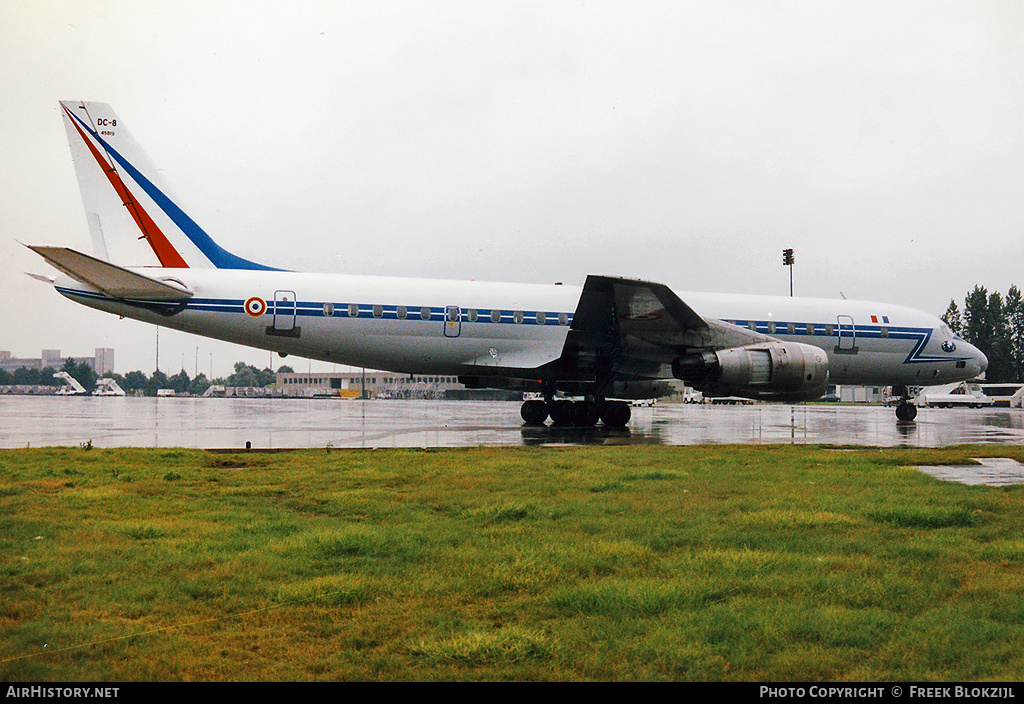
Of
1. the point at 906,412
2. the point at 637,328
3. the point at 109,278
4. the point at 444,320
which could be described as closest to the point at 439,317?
the point at 444,320

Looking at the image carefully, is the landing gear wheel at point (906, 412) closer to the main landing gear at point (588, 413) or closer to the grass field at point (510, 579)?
the main landing gear at point (588, 413)

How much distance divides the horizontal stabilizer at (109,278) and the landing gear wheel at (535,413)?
911 centimetres

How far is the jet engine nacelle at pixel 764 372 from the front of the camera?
1472 cm

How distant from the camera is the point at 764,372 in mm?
14773

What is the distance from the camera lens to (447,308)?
695 inches

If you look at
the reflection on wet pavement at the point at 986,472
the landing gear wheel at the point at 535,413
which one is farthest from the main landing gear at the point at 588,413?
the reflection on wet pavement at the point at 986,472

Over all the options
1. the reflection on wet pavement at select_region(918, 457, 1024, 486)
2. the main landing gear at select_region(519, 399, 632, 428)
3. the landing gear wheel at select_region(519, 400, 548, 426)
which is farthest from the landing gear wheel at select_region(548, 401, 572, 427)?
the reflection on wet pavement at select_region(918, 457, 1024, 486)

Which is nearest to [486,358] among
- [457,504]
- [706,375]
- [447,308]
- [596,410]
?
[447,308]

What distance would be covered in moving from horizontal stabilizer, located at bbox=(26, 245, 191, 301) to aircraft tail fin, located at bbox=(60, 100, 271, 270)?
3.99 ft

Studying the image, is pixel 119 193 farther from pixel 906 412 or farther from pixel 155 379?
pixel 155 379

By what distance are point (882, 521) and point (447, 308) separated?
13.0 metres

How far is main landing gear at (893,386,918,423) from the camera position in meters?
22.1

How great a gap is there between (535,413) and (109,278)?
10850 mm

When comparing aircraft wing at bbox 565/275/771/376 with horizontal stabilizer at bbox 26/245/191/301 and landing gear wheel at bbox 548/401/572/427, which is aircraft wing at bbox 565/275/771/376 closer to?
landing gear wheel at bbox 548/401/572/427
